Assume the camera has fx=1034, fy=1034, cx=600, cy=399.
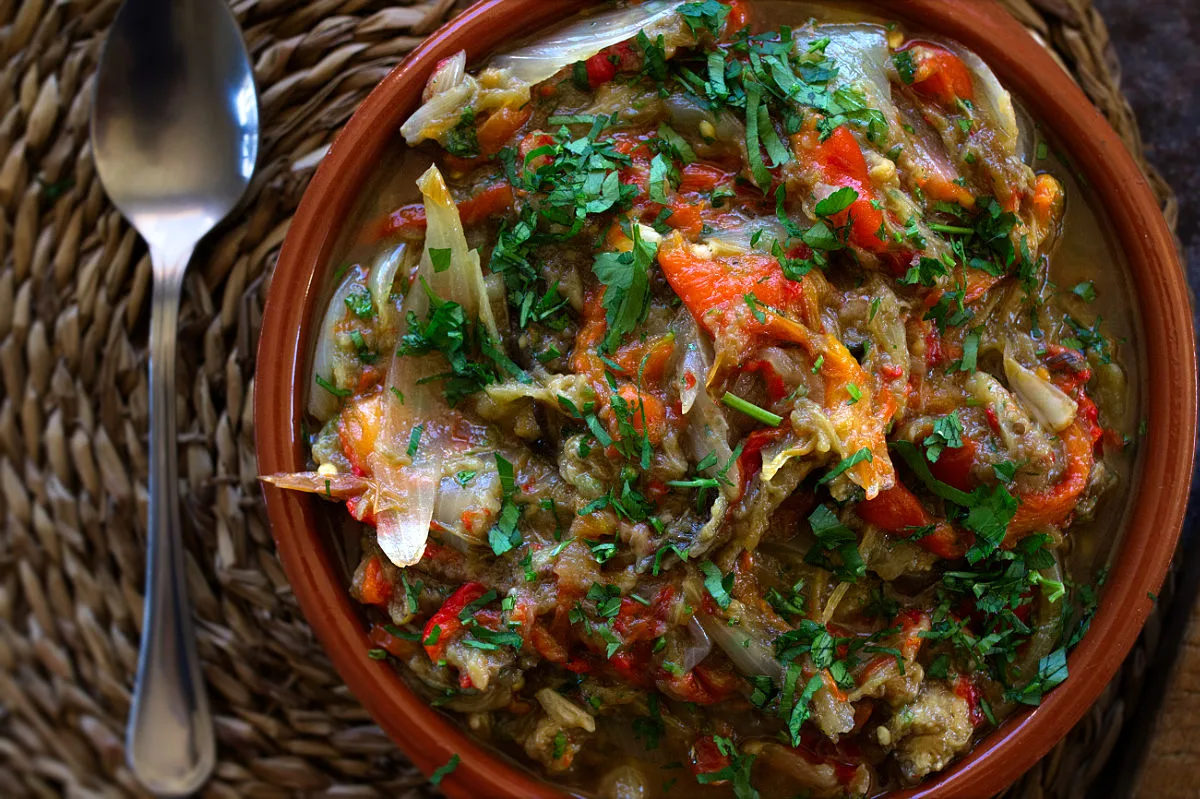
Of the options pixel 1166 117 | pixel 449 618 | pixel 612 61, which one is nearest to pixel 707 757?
pixel 449 618

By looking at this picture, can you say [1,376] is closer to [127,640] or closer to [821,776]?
[127,640]

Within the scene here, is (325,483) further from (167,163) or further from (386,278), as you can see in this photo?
(167,163)

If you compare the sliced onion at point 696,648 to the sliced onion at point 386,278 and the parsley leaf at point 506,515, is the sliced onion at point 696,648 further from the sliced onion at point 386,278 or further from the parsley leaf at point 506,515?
the sliced onion at point 386,278

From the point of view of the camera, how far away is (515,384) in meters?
2.54

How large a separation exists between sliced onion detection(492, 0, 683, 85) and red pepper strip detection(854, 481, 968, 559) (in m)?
1.30

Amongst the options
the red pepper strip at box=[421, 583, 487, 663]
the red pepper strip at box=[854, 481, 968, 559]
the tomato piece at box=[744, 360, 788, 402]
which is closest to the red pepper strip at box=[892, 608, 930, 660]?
the red pepper strip at box=[854, 481, 968, 559]

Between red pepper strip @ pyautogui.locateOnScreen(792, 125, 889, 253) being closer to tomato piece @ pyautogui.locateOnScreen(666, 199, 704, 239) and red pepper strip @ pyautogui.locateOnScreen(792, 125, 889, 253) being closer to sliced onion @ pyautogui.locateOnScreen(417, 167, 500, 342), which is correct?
tomato piece @ pyautogui.locateOnScreen(666, 199, 704, 239)

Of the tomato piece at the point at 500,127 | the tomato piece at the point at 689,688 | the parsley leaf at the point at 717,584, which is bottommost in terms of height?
the tomato piece at the point at 689,688

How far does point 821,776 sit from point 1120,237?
5.43 feet

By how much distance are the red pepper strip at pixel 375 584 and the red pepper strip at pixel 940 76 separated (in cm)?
190

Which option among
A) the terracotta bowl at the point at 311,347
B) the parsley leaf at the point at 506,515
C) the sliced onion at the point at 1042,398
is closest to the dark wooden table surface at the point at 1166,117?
the terracotta bowl at the point at 311,347

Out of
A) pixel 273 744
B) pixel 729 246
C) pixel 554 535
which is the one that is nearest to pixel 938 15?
pixel 729 246

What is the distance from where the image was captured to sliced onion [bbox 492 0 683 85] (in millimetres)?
2656

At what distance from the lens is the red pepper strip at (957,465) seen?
2547 mm
